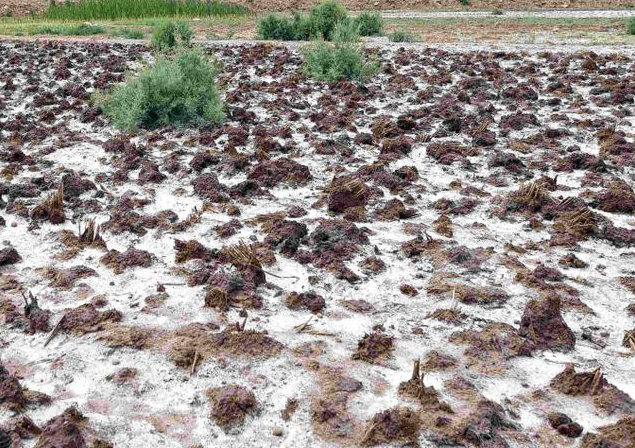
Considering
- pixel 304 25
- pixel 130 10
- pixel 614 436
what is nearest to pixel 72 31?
pixel 304 25

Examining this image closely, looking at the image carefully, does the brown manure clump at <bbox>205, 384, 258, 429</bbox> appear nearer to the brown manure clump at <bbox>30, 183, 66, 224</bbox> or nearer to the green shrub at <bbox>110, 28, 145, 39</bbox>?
the brown manure clump at <bbox>30, 183, 66, 224</bbox>

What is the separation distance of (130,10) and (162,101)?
78.6 feet

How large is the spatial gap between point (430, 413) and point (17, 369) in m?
1.93

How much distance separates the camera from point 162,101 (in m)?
8.06

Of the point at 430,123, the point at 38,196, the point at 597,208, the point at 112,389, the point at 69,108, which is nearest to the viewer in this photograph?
the point at 112,389

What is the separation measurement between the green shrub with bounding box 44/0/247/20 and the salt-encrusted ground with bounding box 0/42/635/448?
2344 cm

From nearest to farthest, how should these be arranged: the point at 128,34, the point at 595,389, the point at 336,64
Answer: the point at 595,389 < the point at 336,64 < the point at 128,34

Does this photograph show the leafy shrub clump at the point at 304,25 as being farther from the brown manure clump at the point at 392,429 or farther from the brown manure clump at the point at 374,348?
the brown manure clump at the point at 392,429

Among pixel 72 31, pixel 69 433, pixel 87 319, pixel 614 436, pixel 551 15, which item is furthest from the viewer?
pixel 551 15

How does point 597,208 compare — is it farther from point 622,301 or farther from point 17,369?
point 17,369

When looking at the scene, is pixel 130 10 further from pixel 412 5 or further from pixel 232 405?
pixel 232 405

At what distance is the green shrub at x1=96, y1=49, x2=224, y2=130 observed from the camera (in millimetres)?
7938

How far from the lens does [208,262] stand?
14.4 feet

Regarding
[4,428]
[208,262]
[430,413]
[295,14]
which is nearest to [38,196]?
[208,262]
